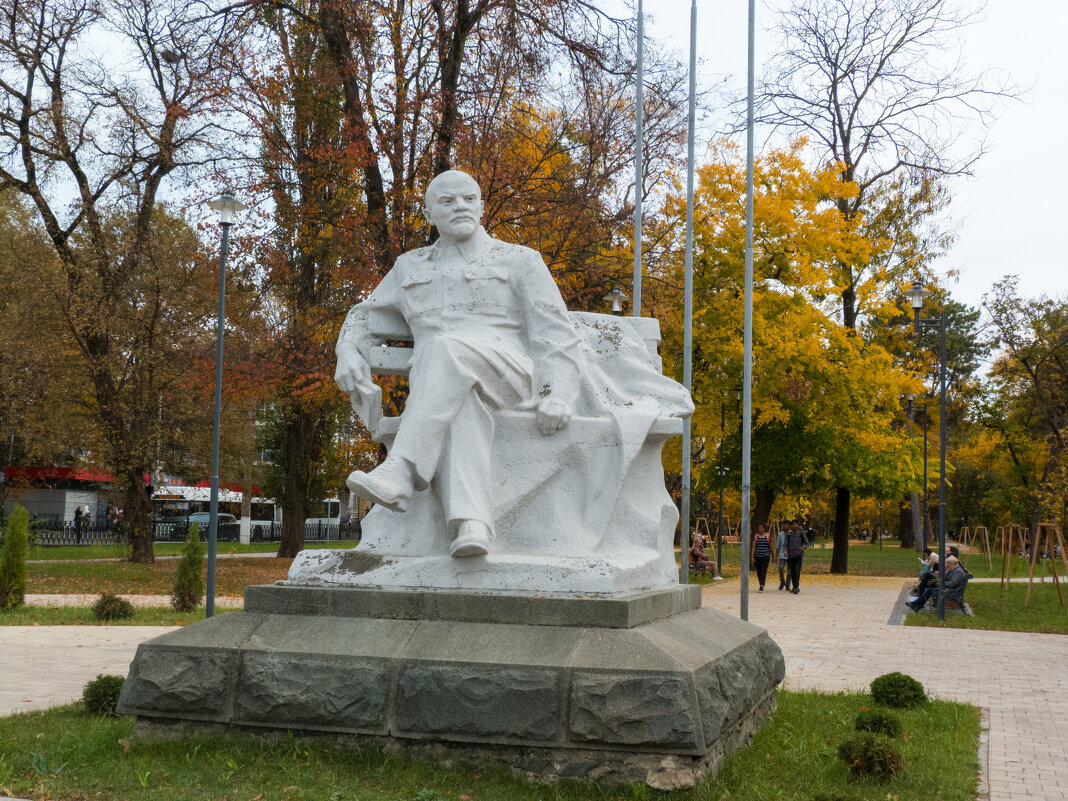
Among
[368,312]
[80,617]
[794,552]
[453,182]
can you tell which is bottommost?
[80,617]

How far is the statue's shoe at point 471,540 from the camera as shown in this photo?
5258 mm

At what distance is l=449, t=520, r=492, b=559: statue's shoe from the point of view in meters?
5.26

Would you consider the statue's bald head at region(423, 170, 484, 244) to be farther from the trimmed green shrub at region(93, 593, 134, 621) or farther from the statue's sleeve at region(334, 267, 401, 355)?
the trimmed green shrub at region(93, 593, 134, 621)

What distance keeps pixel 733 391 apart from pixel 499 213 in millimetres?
10478

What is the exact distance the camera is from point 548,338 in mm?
6121

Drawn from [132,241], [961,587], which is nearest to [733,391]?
[961,587]

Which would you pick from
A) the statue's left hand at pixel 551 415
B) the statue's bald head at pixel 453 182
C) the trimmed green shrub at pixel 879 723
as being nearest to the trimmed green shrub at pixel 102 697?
the statue's left hand at pixel 551 415

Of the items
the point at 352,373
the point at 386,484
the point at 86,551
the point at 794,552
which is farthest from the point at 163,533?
the point at 386,484

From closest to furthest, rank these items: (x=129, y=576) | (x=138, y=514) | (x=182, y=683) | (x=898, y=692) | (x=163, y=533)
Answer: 1. (x=182, y=683)
2. (x=898, y=692)
3. (x=129, y=576)
4. (x=138, y=514)
5. (x=163, y=533)

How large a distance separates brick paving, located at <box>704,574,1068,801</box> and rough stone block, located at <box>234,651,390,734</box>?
10.5ft

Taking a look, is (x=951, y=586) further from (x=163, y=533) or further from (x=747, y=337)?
(x=163, y=533)

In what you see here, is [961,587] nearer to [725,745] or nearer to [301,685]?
[725,745]

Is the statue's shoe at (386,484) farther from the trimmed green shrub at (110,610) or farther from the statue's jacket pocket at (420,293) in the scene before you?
the trimmed green shrub at (110,610)

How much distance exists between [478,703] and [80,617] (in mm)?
10123
